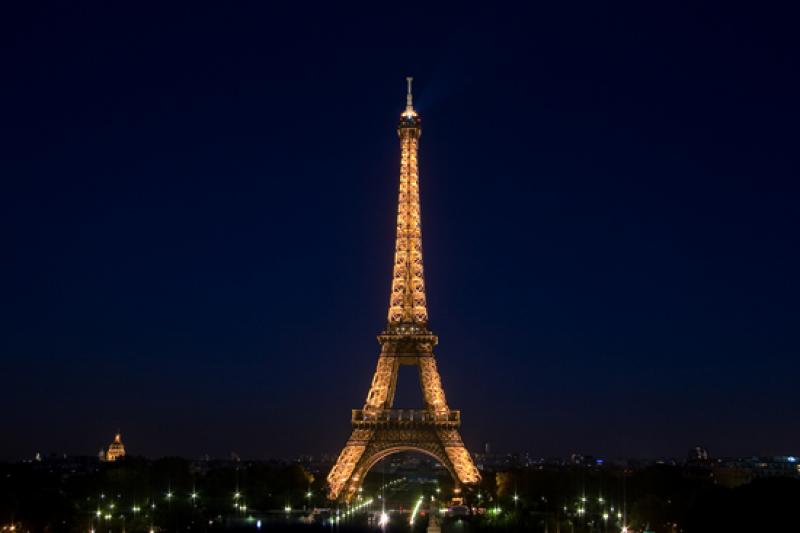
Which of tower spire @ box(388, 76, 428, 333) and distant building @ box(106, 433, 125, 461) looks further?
distant building @ box(106, 433, 125, 461)

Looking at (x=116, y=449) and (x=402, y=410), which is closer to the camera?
(x=402, y=410)

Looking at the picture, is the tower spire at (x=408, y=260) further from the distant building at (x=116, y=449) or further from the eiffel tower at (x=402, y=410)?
the distant building at (x=116, y=449)

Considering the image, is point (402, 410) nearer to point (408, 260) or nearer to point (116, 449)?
point (408, 260)

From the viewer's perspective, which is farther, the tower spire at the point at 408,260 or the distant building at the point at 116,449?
the distant building at the point at 116,449

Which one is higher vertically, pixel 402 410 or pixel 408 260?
pixel 408 260

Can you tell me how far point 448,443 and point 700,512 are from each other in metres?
28.0

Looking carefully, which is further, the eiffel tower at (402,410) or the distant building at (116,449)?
the distant building at (116,449)

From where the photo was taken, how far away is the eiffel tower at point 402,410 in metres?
81.1

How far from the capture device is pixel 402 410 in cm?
8188

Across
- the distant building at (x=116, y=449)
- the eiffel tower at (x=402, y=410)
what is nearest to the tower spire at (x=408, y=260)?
the eiffel tower at (x=402, y=410)

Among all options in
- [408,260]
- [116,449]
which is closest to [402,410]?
[408,260]

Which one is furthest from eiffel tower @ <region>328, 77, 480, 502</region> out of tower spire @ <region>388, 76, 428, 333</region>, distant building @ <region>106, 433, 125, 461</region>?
distant building @ <region>106, 433, 125, 461</region>

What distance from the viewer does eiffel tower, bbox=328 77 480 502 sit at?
81.1m

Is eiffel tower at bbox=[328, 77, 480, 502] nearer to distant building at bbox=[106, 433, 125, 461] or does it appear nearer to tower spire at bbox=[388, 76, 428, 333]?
tower spire at bbox=[388, 76, 428, 333]
